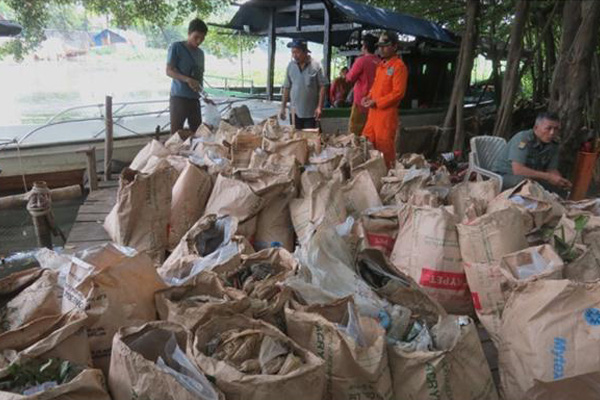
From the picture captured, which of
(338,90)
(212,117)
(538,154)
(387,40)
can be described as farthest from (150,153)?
(338,90)

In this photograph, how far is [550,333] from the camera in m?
1.57

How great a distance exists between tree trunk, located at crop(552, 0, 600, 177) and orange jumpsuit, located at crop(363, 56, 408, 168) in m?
2.00

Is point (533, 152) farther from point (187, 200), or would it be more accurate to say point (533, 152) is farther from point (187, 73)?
point (187, 73)

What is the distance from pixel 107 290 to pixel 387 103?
340cm

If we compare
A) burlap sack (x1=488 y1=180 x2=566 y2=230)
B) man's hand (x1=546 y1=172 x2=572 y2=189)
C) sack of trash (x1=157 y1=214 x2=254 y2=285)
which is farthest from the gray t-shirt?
sack of trash (x1=157 y1=214 x2=254 y2=285)

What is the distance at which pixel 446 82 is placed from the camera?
8992 mm

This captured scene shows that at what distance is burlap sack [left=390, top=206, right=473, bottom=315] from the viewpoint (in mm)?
2213

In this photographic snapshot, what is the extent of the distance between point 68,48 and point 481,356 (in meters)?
16.9

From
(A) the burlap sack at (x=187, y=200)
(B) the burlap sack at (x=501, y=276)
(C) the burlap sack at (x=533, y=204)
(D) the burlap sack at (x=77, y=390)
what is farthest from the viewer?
(A) the burlap sack at (x=187, y=200)

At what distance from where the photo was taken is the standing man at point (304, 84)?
515 cm

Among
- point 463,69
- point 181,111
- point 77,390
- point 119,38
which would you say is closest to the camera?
point 77,390

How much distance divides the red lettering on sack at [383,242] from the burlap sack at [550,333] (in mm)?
881

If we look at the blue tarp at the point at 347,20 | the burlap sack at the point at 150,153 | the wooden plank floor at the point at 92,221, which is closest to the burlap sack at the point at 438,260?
the wooden plank floor at the point at 92,221

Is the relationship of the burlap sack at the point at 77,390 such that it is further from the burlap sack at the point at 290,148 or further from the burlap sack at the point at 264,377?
the burlap sack at the point at 290,148
